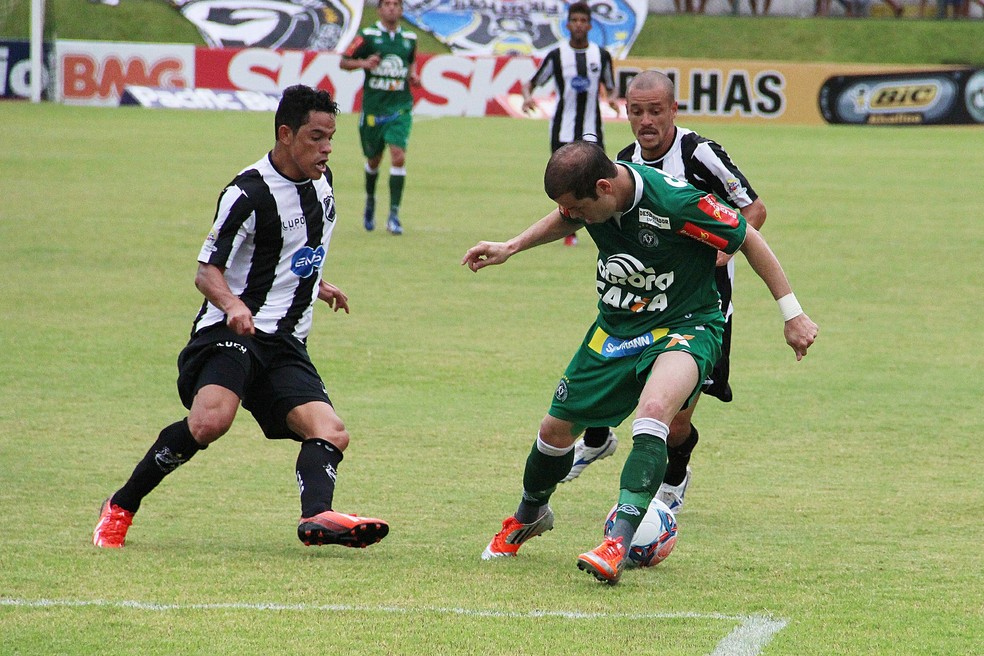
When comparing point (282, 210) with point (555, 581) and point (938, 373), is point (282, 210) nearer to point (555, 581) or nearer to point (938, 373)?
point (555, 581)

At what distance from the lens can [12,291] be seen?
11.1 m

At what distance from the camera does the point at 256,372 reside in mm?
5449

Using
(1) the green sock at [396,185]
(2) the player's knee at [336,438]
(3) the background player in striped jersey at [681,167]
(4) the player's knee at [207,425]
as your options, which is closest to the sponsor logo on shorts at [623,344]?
(3) the background player in striped jersey at [681,167]

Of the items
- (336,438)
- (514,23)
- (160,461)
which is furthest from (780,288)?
Answer: (514,23)

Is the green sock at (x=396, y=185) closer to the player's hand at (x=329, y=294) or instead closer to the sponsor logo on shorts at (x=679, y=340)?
the player's hand at (x=329, y=294)

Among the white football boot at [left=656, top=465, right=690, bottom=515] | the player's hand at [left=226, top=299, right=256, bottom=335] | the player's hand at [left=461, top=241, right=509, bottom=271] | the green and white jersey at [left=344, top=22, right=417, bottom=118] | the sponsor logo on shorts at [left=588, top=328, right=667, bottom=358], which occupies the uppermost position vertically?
the player's hand at [left=461, top=241, right=509, bottom=271]

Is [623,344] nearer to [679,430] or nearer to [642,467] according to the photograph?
[642,467]

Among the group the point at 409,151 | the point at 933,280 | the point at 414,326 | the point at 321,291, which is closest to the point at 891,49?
the point at 409,151

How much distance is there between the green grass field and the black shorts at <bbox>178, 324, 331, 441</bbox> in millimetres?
502

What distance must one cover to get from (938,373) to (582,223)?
4375mm

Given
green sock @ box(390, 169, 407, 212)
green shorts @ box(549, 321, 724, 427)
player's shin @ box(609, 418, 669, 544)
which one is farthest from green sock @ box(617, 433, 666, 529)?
green sock @ box(390, 169, 407, 212)

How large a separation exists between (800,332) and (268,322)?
2017 mm

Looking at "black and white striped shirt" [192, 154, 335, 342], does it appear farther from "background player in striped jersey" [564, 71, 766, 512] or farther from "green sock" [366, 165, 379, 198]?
"green sock" [366, 165, 379, 198]

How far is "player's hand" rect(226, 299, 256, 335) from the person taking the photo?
507cm
